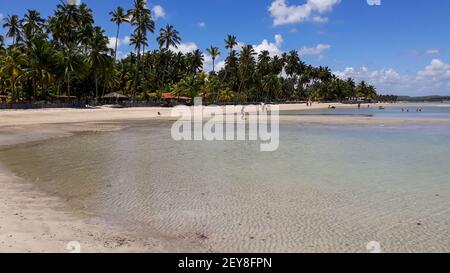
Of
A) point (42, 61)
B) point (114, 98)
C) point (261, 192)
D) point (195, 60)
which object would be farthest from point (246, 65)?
point (261, 192)

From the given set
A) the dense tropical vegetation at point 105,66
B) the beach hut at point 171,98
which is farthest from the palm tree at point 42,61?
the beach hut at point 171,98

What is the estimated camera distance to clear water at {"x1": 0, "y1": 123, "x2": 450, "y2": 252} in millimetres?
Result: 6914

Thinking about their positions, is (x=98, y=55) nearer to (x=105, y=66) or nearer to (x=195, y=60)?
(x=105, y=66)

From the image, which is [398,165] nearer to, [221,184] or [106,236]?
[221,184]

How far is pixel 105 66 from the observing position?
67562mm

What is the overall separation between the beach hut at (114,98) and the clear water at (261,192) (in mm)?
55641

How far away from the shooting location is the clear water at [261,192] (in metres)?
6.91

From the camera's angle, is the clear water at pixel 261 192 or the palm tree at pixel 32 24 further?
the palm tree at pixel 32 24

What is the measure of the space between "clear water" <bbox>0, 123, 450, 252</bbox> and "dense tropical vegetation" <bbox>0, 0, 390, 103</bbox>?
4485 cm

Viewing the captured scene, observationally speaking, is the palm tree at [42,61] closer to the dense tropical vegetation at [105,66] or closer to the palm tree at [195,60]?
the dense tropical vegetation at [105,66]
